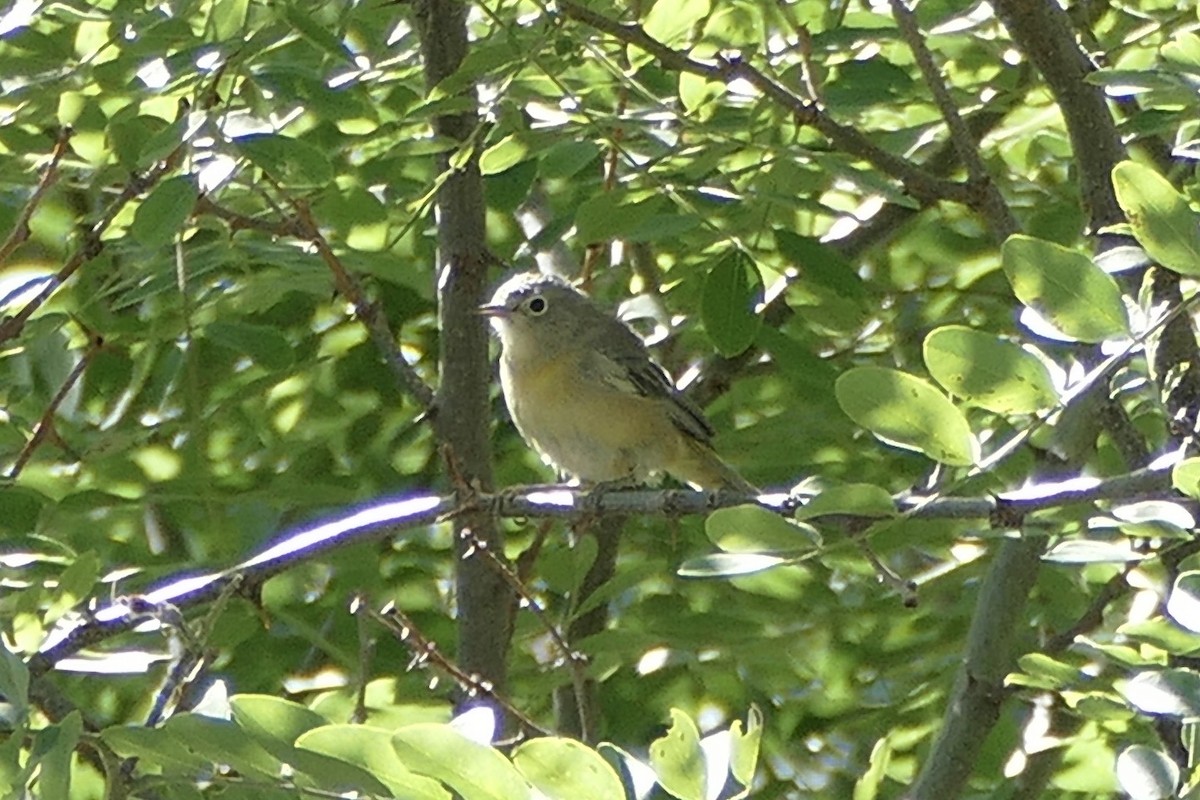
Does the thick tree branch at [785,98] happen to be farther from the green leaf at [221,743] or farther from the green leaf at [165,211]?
the green leaf at [221,743]

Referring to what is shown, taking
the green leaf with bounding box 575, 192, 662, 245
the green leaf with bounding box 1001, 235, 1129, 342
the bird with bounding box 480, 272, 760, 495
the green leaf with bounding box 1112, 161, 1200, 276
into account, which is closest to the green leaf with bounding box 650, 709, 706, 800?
the green leaf with bounding box 1001, 235, 1129, 342

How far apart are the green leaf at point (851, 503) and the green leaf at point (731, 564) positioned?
0.14 m

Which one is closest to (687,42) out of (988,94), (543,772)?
(988,94)

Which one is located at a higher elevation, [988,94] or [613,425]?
[988,94]

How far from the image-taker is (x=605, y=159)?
16.2ft

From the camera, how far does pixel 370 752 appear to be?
7.04ft

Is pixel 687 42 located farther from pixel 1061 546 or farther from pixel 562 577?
pixel 1061 546

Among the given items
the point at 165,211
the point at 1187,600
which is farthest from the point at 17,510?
the point at 1187,600

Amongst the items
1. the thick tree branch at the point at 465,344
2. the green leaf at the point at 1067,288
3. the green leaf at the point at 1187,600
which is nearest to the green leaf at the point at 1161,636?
the green leaf at the point at 1187,600

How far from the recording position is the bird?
19.1ft

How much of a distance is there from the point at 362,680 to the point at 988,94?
7.99ft

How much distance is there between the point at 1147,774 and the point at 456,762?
0.99m

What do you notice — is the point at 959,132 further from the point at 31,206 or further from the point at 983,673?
the point at 31,206

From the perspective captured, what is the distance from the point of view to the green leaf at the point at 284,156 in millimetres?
3525
